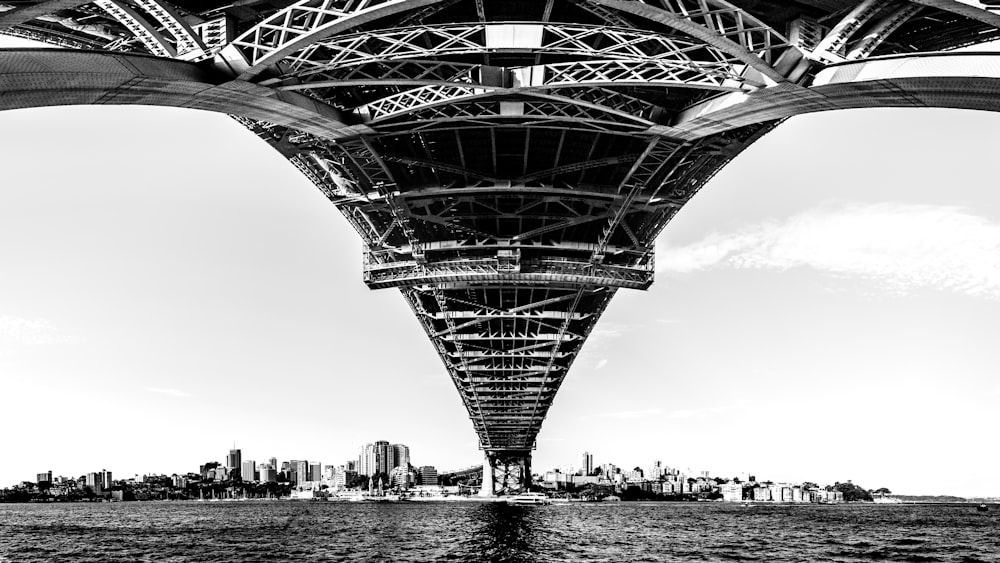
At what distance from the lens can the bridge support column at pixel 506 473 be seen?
14779 cm

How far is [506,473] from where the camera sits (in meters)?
155

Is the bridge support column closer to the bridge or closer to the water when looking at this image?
the water

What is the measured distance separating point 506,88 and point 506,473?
132700mm

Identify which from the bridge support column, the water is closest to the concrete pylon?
the bridge support column

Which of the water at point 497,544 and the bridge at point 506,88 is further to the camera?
the water at point 497,544

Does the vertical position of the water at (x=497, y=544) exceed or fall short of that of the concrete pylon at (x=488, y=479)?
it exceeds it

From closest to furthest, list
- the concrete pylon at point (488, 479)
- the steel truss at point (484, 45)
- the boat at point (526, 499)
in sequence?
the steel truss at point (484, 45) → the boat at point (526, 499) → the concrete pylon at point (488, 479)

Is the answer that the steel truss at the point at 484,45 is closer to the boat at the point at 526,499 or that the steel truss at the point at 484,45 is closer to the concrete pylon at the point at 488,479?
the boat at the point at 526,499

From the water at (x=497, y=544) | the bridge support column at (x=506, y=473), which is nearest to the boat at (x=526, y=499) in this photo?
the bridge support column at (x=506, y=473)

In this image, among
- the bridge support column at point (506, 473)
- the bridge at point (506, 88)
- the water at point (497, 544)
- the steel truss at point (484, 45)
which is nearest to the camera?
the bridge at point (506, 88)

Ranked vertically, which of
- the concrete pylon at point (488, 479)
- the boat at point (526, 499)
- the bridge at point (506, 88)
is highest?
the bridge at point (506, 88)

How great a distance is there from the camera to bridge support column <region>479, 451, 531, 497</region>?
147788 mm

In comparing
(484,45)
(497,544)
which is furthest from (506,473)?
(484,45)

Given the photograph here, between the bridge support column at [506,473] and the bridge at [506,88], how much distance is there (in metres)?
101
